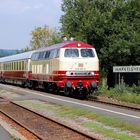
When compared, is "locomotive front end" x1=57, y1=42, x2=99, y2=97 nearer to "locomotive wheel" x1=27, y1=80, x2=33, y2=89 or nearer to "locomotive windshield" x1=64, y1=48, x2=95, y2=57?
"locomotive windshield" x1=64, y1=48, x2=95, y2=57

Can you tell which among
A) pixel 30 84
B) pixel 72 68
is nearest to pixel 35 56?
pixel 30 84

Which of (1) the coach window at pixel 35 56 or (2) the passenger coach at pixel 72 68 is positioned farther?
(1) the coach window at pixel 35 56

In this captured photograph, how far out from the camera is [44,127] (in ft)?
50.4

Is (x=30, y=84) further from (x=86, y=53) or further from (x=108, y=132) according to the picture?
(x=108, y=132)

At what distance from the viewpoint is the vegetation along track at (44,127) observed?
13.1m

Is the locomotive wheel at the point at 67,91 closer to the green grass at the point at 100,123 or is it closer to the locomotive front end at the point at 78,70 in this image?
the locomotive front end at the point at 78,70

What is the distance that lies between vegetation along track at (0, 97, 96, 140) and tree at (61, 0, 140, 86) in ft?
46.5

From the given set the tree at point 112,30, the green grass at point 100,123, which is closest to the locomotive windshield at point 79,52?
the tree at point 112,30

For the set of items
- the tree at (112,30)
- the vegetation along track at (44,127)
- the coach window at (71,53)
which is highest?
the tree at (112,30)

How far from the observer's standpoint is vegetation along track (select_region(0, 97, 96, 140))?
1307 centimetres

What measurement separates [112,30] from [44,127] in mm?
21313

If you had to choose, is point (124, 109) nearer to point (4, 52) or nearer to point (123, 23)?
point (123, 23)

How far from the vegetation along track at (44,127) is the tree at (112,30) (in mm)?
14164

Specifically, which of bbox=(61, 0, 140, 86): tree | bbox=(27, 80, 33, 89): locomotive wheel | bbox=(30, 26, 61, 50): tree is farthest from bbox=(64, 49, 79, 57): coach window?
bbox=(30, 26, 61, 50): tree
